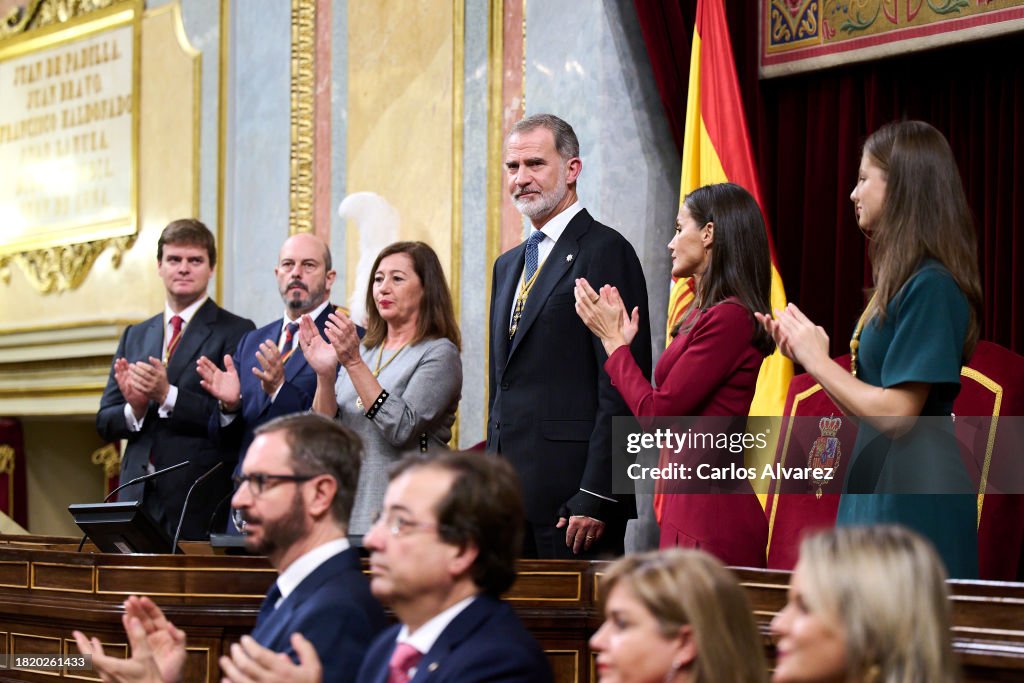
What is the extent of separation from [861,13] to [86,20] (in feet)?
15.2

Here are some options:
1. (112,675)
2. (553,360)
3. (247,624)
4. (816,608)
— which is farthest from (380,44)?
(816,608)

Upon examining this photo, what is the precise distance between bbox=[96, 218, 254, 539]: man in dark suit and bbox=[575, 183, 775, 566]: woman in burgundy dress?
177cm

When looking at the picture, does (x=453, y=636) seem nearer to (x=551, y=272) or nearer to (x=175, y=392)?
(x=551, y=272)

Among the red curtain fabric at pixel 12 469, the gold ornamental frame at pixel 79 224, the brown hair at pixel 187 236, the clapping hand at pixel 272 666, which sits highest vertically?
the gold ornamental frame at pixel 79 224

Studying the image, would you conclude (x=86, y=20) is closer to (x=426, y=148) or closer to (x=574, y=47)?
(x=426, y=148)

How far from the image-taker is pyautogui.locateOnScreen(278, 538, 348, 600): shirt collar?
2.61 meters

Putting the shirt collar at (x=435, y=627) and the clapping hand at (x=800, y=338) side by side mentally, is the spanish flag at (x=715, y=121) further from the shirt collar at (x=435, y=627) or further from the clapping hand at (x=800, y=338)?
the shirt collar at (x=435, y=627)

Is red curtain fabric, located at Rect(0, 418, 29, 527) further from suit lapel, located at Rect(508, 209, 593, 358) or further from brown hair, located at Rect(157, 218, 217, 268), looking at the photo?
suit lapel, located at Rect(508, 209, 593, 358)

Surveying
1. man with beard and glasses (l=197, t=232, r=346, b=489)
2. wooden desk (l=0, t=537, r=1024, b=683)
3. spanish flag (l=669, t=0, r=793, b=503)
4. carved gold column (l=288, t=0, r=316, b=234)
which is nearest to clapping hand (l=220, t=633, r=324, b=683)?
wooden desk (l=0, t=537, r=1024, b=683)

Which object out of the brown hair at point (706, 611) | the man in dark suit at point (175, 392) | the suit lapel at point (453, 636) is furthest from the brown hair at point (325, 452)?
the man in dark suit at point (175, 392)

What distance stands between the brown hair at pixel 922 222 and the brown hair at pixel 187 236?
2893 millimetres

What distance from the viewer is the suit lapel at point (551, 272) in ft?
13.0

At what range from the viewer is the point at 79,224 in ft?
26.7

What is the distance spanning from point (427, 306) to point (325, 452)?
72.6 inches
